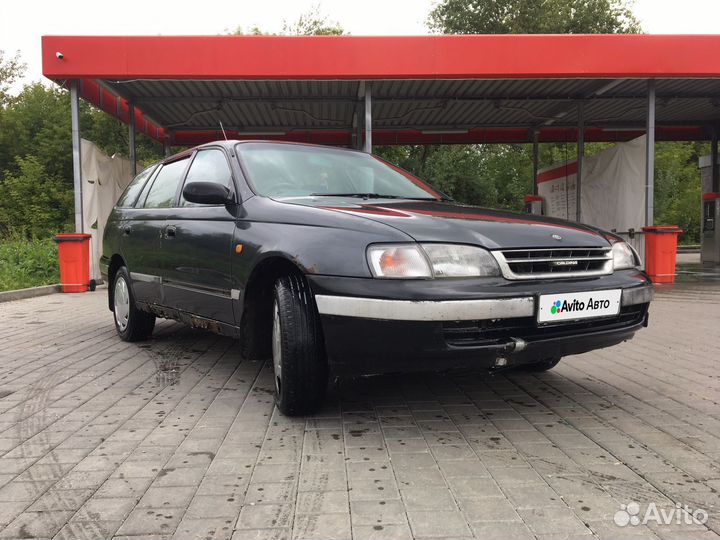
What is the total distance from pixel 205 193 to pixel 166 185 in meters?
1.46

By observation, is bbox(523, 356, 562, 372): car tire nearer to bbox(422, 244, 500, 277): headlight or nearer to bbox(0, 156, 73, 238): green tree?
bbox(422, 244, 500, 277): headlight

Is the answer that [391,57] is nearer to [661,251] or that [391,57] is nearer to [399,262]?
[661,251]

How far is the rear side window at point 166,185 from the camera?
14.9 ft

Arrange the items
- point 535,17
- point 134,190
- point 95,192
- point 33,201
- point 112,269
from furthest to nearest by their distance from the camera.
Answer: point 535,17 < point 33,201 < point 95,192 < point 112,269 < point 134,190

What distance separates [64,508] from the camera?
2.12m

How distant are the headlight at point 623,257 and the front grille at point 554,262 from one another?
0.08 metres

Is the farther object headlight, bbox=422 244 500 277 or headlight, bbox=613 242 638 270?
headlight, bbox=613 242 638 270

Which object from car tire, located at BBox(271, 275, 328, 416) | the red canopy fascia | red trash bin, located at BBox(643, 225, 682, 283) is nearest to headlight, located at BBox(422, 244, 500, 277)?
car tire, located at BBox(271, 275, 328, 416)

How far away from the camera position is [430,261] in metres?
2.64

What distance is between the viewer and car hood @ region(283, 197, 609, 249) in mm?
2748

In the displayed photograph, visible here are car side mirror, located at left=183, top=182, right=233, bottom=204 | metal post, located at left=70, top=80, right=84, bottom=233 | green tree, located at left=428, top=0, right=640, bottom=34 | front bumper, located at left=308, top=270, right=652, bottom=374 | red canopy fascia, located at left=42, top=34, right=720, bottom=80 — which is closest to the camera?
front bumper, located at left=308, top=270, right=652, bottom=374

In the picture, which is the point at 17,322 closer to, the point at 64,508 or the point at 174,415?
the point at 174,415

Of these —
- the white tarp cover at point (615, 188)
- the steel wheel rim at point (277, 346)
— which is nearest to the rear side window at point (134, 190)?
the steel wheel rim at point (277, 346)

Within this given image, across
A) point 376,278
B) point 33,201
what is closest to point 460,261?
point 376,278
